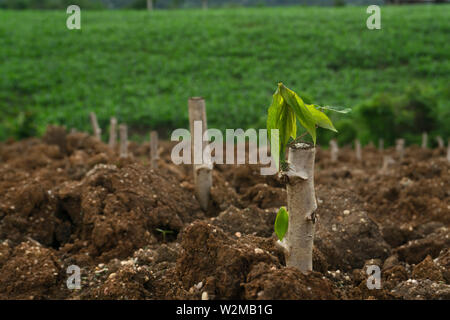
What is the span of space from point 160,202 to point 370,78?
14.9 meters

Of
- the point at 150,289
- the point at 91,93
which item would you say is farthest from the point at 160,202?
the point at 91,93

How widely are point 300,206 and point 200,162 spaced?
1.76 meters

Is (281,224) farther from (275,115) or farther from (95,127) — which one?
(95,127)

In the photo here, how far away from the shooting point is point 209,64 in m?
A: 19.0

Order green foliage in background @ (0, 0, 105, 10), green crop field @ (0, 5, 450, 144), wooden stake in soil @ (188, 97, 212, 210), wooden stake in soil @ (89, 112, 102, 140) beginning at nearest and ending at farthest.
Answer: wooden stake in soil @ (188, 97, 212, 210)
wooden stake in soil @ (89, 112, 102, 140)
green crop field @ (0, 5, 450, 144)
green foliage in background @ (0, 0, 105, 10)

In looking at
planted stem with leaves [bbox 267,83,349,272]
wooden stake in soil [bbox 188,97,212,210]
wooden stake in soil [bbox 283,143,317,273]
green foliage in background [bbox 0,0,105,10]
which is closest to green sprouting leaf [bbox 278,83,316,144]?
planted stem with leaves [bbox 267,83,349,272]

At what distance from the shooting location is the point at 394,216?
4.41 metres

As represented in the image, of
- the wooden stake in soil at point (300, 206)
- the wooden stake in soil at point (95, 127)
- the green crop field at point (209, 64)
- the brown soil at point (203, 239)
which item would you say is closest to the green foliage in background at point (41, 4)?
the green crop field at point (209, 64)

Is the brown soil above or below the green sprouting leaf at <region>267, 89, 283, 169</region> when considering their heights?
below

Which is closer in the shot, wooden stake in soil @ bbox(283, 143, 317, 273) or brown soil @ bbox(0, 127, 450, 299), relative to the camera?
wooden stake in soil @ bbox(283, 143, 317, 273)

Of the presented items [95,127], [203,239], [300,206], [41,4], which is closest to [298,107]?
[300,206]

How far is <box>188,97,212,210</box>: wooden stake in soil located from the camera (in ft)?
12.8

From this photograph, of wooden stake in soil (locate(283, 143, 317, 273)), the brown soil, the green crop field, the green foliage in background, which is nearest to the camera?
wooden stake in soil (locate(283, 143, 317, 273))

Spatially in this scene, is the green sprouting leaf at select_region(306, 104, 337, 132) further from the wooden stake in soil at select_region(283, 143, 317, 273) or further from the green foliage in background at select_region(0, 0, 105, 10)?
the green foliage in background at select_region(0, 0, 105, 10)
